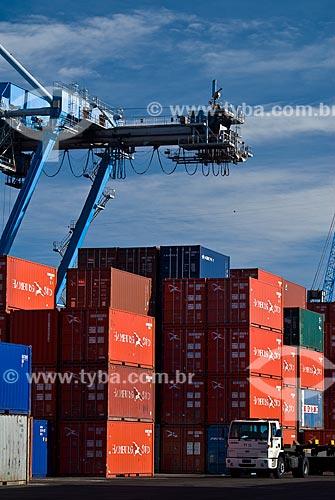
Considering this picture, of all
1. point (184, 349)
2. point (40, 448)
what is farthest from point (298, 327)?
point (40, 448)

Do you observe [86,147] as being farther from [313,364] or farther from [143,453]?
[143,453]

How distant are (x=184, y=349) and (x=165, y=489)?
1549 centimetres

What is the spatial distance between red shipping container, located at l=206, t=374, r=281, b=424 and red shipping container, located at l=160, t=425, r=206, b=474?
97 cm

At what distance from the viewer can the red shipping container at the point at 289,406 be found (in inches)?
2103

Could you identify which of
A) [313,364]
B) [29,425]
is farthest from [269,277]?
[29,425]

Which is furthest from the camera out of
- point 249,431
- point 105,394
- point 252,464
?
point 249,431

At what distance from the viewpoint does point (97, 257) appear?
5350cm

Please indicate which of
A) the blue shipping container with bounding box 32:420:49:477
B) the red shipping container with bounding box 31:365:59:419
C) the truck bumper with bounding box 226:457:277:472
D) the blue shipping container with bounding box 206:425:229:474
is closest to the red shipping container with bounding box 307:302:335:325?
the blue shipping container with bounding box 206:425:229:474

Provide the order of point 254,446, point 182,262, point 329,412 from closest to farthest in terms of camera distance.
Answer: point 254,446 < point 182,262 < point 329,412

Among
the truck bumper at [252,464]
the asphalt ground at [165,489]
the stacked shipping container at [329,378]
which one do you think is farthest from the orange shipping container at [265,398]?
the stacked shipping container at [329,378]

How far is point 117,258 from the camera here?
5288 cm

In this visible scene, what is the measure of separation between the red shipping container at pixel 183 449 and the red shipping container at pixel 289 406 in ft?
Answer: 19.5

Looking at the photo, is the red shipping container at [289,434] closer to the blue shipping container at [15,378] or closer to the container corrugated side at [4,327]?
the container corrugated side at [4,327]

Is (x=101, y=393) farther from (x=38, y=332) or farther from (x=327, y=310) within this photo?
(x=327, y=310)
